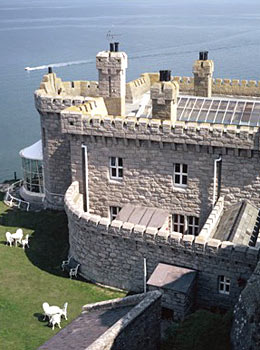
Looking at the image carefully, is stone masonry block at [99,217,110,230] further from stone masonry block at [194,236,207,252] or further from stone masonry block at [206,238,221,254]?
stone masonry block at [206,238,221,254]

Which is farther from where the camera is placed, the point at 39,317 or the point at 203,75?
the point at 203,75

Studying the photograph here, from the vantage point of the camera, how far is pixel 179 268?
72.6 feet

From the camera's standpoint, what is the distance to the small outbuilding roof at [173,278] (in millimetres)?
21109

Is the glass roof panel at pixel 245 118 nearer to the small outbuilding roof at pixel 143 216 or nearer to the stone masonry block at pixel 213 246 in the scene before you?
the small outbuilding roof at pixel 143 216

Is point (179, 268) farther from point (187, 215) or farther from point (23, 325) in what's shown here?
point (23, 325)

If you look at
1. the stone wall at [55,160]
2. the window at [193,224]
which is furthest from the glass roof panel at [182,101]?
the window at [193,224]

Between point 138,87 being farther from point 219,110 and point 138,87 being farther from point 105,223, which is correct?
point 105,223

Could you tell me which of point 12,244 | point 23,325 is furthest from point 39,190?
point 23,325

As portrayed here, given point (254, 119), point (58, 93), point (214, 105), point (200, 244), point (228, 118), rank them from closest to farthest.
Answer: point (200, 244) < point (254, 119) < point (228, 118) < point (214, 105) < point (58, 93)

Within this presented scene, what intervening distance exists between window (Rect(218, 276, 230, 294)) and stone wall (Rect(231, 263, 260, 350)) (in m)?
4.52

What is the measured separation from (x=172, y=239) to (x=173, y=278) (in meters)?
1.62

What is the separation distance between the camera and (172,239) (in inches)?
864

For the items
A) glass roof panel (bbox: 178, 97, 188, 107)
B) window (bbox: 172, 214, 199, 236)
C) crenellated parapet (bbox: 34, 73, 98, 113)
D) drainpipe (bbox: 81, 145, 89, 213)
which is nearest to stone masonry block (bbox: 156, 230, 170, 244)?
window (bbox: 172, 214, 199, 236)

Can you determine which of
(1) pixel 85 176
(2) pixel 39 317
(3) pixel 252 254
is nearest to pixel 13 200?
(1) pixel 85 176
